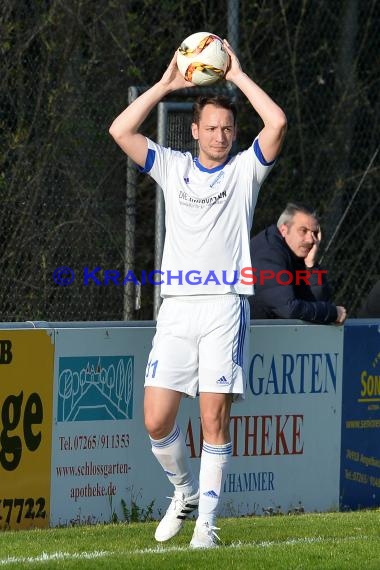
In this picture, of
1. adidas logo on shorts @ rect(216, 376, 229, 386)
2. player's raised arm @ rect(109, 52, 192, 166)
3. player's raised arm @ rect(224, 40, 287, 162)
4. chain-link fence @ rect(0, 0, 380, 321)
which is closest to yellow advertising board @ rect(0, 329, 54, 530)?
player's raised arm @ rect(109, 52, 192, 166)

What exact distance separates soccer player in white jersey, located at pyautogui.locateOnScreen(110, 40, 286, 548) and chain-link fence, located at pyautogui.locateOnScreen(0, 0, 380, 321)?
3957 mm

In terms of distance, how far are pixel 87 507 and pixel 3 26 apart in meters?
4.35

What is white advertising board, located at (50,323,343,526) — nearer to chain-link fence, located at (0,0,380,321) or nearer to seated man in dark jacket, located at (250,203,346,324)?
seated man in dark jacket, located at (250,203,346,324)

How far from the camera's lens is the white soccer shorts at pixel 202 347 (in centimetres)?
624

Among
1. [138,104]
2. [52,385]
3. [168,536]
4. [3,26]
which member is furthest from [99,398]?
[3,26]

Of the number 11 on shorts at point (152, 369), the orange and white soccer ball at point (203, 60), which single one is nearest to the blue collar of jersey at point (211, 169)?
the orange and white soccer ball at point (203, 60)

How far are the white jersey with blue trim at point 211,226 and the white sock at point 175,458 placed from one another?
735 millimetres

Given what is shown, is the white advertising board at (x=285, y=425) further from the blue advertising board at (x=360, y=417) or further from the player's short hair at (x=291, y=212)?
the player's short hair at (x=291, y=212)

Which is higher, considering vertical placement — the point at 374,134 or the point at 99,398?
the point at 374,134

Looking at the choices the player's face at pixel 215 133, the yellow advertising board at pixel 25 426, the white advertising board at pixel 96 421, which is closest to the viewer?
the player's face at pixel 215 133

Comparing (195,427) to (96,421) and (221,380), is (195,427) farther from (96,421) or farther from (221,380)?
(221,380)

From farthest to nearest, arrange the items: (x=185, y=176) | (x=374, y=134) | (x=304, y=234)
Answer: (x=374, y=134), (x=304, y=234), (x=185, y=176)

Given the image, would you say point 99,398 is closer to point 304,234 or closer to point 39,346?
point 39,346

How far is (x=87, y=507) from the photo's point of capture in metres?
7.69
